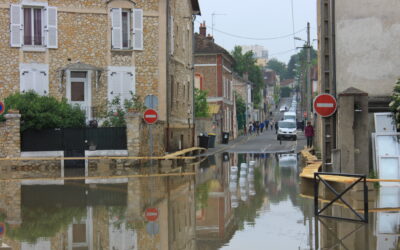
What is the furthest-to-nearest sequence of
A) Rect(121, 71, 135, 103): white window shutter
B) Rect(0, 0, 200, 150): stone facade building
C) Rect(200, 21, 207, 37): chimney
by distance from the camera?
Rect(200, 21, 207, 37): chimney < Rect(121, 71, 135, 103): white window shutter < Rect(0, 0, 200, 150): stone facade building

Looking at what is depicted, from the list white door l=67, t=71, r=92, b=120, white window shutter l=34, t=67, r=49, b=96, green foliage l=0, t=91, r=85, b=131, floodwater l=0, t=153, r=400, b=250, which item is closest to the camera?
floodwater l=0, t=153, r=400, b=250

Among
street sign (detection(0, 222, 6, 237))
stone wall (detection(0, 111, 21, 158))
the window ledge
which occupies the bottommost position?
street sign (detection(0, 222, 6, 237))

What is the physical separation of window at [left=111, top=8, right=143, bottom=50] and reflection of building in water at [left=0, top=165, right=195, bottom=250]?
45.5 feet

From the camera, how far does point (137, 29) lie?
1299 inches

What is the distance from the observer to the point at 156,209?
14148 mm

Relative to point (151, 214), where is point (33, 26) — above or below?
above

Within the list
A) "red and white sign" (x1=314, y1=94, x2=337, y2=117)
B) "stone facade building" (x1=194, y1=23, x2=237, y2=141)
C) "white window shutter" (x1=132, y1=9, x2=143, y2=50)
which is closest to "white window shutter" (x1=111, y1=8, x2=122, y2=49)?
"white window shutter" (x1=132, y1=9, x2=143, y2=50)

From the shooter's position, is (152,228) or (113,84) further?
(113,84)

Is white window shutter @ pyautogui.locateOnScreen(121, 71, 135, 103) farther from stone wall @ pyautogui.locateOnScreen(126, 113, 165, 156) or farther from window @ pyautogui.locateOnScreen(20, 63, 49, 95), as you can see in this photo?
window @ pyautogui.locateOnScreen(20, 63, 49, 95)

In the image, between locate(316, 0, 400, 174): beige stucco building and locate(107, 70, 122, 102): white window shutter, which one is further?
locate(107, 70, 122, 102): white window shutter

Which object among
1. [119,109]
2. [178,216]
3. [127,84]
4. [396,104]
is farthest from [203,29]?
[178,216]

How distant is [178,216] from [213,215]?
0.78 m

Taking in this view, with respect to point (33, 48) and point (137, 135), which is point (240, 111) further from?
point (137, 135)

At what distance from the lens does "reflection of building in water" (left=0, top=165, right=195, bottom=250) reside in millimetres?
10250
